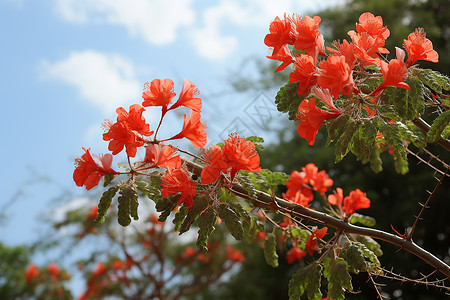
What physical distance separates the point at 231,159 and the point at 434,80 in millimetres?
513

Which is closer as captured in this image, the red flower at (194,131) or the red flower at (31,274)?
the red flower at (194,131)

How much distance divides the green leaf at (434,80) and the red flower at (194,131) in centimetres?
54

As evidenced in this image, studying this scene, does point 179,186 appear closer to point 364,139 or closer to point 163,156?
point 163,156

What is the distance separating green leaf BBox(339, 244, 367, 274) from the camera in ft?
3.40

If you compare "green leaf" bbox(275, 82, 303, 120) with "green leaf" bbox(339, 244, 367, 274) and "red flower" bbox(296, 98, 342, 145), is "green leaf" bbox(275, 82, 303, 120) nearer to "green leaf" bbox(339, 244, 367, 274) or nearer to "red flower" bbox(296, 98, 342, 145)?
"red flower" bbox(296, 98, 342, 145)

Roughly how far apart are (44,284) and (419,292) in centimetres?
465

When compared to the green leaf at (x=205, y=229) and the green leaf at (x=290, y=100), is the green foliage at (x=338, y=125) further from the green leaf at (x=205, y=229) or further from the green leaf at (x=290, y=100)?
the green leaf at (x=205, y=229)

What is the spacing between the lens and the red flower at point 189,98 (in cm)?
111

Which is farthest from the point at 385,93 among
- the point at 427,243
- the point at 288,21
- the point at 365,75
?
the point at 427,243

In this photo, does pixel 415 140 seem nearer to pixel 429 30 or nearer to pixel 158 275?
pixel 158 275

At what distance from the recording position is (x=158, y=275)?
4.60 metres

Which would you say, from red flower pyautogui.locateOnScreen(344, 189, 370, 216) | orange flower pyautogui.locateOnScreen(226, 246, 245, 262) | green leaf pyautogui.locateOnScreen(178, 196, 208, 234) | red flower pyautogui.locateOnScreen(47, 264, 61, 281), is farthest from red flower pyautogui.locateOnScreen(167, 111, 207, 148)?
red flower pyautogui.locateOnScreen(47, 264, 61, 281)

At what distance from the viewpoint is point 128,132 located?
1033 millimetres

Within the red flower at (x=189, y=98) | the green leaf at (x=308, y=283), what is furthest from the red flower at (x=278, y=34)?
the green leaf at (x=308, y=283)
